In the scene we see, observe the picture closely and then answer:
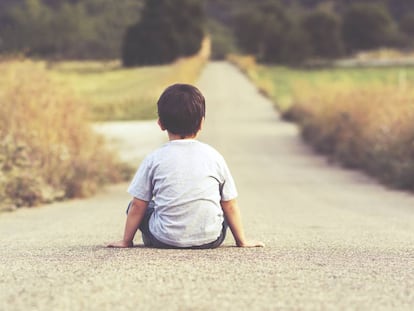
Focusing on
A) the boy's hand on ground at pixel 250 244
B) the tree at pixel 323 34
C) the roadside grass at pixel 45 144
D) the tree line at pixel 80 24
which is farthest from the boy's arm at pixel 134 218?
the tree at pixel 323 34

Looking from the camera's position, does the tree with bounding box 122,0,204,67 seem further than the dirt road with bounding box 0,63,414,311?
Yes

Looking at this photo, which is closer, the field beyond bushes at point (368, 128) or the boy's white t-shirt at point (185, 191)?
the boy's white t-shirt at point (185, 191)

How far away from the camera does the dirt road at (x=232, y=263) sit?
13.7 feet

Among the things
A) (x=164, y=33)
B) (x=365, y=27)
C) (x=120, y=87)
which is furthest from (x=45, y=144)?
(x=365, y=27)

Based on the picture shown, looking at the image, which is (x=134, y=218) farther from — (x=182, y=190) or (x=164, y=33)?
(x=164, y=33)

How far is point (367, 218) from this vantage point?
968 centimetres

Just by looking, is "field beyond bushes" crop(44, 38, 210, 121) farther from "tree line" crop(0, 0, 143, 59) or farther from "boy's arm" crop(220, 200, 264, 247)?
"boy's arm" crop(220, 200, 264, 247)

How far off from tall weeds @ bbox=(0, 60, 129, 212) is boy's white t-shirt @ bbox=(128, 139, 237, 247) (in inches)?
213

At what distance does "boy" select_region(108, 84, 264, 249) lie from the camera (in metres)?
5.88

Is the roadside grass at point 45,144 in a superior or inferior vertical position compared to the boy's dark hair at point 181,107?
inferior

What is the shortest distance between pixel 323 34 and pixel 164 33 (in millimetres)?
29727

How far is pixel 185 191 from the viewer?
19.5 feet

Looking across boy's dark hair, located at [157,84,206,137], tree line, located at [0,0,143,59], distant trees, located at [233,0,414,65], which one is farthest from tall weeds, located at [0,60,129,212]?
distant trees, located at [233,0,414,65]

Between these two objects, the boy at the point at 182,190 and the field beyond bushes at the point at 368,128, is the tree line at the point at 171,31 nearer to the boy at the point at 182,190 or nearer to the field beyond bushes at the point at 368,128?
the field beyond bushes at the point at 368,128
